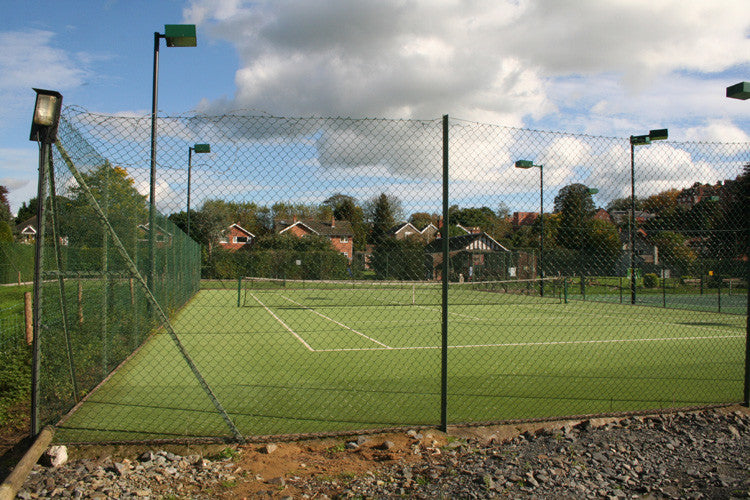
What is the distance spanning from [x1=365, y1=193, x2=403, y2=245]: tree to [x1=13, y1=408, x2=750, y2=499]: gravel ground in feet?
5.99

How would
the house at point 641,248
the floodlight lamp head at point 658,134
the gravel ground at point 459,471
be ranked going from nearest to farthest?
1. the gravel ground at point 459,471
2. the floodlight lamp head at point 658,134
3. the house at point 641,248

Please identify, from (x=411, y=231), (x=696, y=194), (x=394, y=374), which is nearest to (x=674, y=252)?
(x=696, y=194)

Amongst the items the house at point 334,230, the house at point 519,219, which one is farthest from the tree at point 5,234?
the house at point 519,219

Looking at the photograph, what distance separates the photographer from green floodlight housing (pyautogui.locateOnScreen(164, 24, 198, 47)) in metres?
7.66

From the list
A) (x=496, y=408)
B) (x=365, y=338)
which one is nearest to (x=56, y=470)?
(x=496, y=408)

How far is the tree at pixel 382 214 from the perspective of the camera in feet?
15.4

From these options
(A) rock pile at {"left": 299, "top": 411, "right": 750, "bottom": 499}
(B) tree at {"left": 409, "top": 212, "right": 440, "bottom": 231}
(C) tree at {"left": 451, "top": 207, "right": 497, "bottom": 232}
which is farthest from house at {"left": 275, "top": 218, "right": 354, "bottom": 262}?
(A) rock pile at {"left": 299, "top": 411, "right": 750, "bottom": 499}

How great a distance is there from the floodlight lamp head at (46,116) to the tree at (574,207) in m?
4.78

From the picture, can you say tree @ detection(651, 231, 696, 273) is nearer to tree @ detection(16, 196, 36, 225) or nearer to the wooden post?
the wooden post

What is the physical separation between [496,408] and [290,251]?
14.8 metres

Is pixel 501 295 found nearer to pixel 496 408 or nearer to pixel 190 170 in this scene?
pixel 496 408

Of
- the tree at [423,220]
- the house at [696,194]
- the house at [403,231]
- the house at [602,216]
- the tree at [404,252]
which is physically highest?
the house at [696,194]

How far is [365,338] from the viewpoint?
1148cm

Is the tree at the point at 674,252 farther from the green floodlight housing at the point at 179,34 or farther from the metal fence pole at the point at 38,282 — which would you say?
the metal fence pole at the point at 38,282
